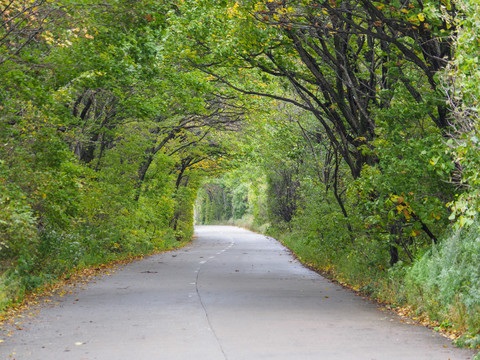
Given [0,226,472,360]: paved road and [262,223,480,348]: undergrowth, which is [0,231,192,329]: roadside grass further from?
[262,223,480,348]: undergrowth

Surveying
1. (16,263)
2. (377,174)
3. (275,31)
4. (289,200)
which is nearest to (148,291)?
(16,263)

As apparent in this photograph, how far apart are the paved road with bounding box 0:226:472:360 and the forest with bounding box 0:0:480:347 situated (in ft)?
3.06

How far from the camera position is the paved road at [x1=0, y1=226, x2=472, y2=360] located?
741 cm

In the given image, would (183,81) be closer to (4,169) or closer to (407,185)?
(4,169)

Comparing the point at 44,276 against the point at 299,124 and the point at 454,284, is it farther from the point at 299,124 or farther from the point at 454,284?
the point at 299,124

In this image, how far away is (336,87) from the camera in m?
16.6

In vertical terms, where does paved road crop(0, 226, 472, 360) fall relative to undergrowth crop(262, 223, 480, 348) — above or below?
below

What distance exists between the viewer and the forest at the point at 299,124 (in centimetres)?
956

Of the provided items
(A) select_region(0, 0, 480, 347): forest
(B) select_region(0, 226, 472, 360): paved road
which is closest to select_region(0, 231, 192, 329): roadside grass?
(A) select_region(0, 0, 480, 347): forest

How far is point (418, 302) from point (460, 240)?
1.31m

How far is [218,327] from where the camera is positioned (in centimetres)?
908

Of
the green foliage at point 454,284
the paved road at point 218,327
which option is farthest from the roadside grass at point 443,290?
the paved road at point 218,327

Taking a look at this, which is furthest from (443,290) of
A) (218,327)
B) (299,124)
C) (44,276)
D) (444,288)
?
(299,124)

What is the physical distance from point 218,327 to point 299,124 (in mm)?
16714
